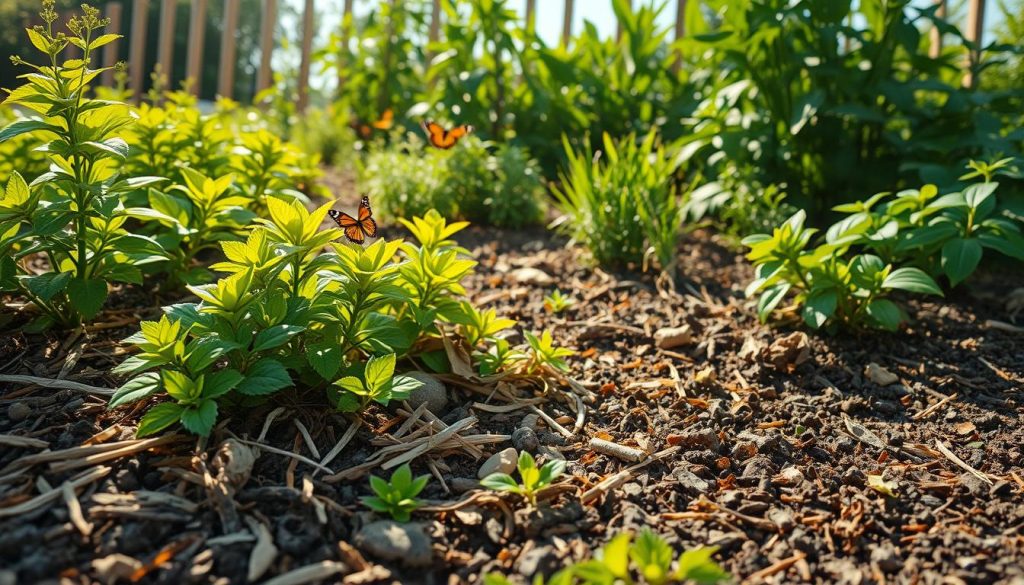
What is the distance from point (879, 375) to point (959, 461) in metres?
0.52

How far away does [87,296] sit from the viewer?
215 centimetres

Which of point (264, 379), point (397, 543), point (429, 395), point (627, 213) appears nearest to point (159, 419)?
point (264, 379)

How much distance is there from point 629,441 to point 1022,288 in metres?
2.14

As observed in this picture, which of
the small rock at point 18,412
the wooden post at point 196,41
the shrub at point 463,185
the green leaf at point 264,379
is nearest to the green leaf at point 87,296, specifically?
the small rock at point 18,412

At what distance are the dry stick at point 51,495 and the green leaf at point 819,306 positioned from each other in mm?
2148

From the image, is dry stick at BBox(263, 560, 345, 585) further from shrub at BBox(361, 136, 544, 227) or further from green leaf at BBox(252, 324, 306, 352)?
shrub at BBox(361, 136, 544, 227)

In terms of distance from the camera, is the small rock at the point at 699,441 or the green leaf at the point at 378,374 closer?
the green leaf at the point at 378,374

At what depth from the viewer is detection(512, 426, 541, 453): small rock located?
2107mm

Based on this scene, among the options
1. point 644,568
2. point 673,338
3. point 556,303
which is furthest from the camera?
point 556,303

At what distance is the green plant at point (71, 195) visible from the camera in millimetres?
1950

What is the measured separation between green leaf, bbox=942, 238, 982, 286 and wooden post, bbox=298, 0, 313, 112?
5806mm

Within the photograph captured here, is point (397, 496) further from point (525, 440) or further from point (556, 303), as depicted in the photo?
point (556, 303)

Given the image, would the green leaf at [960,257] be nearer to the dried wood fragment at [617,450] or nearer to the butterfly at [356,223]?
the dried wood fragment at [617,450]

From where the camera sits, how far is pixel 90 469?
173 cm
